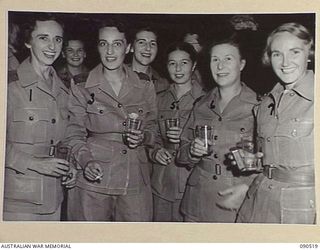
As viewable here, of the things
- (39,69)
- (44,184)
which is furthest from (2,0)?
(44,184)

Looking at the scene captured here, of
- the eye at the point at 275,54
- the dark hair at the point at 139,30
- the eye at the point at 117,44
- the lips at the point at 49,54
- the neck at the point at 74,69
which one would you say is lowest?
the neck at the point at 74,69

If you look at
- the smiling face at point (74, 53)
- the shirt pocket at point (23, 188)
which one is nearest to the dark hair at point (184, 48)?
the smiling face at point (74, 53)

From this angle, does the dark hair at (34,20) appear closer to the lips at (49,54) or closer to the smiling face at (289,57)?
the lips at (49,54)

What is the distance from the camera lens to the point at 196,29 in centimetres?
68

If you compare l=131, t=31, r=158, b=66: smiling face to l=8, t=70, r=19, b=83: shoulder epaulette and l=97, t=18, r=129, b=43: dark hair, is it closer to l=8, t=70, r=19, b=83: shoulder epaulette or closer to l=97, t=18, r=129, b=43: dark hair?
l=97, t=18, r=129, b=43: dark hair

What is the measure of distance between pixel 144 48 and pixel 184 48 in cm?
5

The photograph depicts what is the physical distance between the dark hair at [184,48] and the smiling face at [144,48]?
0.02 m

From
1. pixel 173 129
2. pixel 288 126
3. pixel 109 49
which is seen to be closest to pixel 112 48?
pixel 109 49

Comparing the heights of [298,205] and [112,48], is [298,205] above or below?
below

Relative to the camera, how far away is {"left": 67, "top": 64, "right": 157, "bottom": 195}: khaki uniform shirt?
67 centimetres

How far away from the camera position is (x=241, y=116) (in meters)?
0.67

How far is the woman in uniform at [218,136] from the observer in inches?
26.1

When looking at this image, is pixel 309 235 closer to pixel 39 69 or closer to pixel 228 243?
pixel 228 243

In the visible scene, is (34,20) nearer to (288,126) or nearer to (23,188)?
(23,188)
